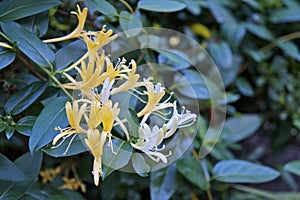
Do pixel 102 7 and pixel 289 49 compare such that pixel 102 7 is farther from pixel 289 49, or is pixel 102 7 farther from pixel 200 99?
pixel 289 49

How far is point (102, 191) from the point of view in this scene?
86 centimetres

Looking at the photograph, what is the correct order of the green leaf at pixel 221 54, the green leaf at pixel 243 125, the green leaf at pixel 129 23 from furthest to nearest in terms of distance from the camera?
the green leaf at pixel 243 125, the green leaf at pixel 221 54, the green leaf at pixel 129 23

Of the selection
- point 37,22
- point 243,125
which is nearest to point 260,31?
point 243,125

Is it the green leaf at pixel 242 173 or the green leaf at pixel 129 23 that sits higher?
the green leaf at pixel 129 23

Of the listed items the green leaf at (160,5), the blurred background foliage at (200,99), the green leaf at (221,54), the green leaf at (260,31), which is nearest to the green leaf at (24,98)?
the blurred background foliage at (200,99)

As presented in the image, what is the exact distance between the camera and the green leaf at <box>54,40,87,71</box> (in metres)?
0.58

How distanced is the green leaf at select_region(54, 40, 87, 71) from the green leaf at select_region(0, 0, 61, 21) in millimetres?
58

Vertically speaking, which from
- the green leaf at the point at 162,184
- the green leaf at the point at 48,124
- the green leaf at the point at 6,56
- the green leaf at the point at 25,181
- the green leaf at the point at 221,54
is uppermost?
the green leaf at the point at 6,56

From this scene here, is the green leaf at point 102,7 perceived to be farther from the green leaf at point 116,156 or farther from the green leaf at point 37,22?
the green leaf at point 116,156

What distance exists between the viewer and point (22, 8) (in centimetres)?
59

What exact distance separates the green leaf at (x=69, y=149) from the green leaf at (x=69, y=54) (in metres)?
0.11

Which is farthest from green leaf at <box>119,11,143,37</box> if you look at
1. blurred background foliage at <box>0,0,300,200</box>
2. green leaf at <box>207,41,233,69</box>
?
green leaf at <box>207,41,233,69</box>

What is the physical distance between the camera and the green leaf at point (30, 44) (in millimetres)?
551

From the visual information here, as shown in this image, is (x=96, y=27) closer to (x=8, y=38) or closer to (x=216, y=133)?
(x=8, y=38)
